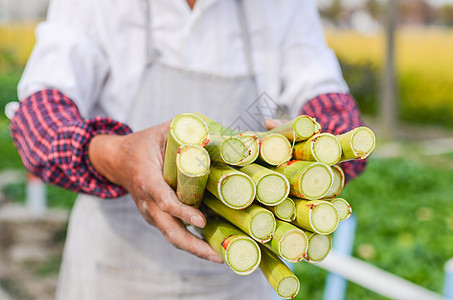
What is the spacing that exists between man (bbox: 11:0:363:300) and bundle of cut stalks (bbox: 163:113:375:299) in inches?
16.0

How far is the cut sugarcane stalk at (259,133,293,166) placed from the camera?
79 centimetres

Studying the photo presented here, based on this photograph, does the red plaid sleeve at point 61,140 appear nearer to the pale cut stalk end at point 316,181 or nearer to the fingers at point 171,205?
the fingers at point 171,205

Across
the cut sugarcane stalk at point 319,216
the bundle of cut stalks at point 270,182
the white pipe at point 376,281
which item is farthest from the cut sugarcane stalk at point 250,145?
the white pipe at point 376,281

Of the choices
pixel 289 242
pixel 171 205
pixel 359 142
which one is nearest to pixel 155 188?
pixel 171 205

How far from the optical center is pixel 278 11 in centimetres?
146

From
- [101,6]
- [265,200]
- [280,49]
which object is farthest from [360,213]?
[265,200]

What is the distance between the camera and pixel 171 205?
85 centimetres

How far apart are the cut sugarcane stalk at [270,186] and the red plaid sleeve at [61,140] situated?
0.45 meters

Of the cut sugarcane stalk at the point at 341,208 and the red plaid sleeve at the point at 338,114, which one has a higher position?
the cut sugarcane stalk at the point at 341,208

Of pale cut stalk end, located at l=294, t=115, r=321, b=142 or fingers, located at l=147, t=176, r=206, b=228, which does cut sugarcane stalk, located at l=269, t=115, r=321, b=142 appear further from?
fingers, located at l=147, t=176, r=206, b=228

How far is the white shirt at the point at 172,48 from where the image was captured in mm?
1277

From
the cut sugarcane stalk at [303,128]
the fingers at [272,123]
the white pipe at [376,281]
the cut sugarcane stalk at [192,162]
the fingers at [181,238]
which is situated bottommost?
the white pipe at [376,281]

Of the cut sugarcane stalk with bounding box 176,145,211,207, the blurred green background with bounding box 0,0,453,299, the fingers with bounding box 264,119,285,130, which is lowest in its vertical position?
the blurred green background with bounding box 0,0,453,299

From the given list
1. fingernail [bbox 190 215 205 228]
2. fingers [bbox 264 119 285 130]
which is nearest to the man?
fingers [bbox 264 119 285 130]
